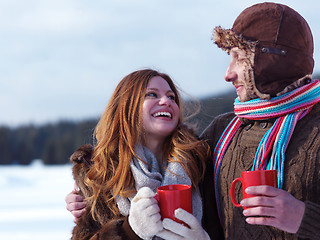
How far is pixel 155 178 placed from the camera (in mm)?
1765

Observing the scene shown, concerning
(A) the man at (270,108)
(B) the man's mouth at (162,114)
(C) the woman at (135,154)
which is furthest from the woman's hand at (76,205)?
(A) the man at (270,108)

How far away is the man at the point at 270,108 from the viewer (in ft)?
4.75

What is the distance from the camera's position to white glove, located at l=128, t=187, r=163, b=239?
1.34 metres

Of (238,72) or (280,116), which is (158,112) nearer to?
(238,72)

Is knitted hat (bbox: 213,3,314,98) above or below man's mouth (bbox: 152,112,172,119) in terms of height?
above

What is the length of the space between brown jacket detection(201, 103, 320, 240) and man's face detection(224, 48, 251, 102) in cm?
17

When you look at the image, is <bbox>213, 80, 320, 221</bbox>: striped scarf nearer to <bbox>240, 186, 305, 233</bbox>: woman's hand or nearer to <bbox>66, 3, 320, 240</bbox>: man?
<bbox>66, 3, 320, 240</bbox>: man

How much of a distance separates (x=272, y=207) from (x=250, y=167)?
0.37m

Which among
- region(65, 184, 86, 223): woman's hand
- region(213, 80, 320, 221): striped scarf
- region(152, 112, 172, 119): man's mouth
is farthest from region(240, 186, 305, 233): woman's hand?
A: region(65, 184, 86, 223): woman's hand

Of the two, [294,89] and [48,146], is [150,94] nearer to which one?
[294,89]

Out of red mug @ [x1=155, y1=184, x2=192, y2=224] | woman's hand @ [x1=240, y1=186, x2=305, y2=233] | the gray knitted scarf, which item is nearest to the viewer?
woman's hand @ [x1=240, y1=186, x2=305, y2=233]

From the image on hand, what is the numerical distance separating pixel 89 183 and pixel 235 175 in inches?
31.2

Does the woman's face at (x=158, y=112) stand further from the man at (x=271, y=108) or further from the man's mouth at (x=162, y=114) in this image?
the man at (x=271, y=108)

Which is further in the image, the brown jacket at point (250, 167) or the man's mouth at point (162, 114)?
the man's mouth at point (162, 114)
